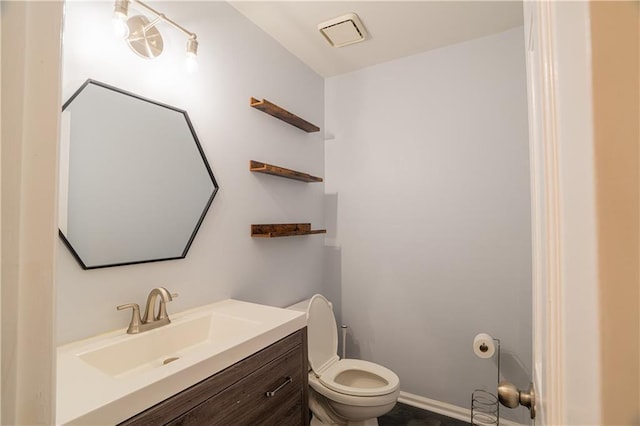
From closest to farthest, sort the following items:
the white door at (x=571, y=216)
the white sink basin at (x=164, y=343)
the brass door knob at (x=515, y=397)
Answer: the white door at (x=571, y=216)
the brass door knob at (x=515, y=397)
the white sink basin at (x=164, y=343)

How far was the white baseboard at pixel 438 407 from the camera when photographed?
2.06m

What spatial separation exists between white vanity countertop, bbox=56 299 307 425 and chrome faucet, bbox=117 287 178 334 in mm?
26

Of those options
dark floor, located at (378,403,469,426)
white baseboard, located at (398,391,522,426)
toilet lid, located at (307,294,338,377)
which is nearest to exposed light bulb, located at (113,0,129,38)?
toilet lid, located at (307,294,338,377)

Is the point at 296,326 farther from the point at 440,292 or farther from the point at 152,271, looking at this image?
the point at 440,292

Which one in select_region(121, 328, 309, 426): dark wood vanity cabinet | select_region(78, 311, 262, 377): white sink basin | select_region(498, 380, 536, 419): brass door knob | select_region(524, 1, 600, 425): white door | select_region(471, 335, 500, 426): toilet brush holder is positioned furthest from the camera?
select_region(471, 335, 500, 426): toilet brush holder

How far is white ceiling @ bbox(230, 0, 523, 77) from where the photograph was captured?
1783 mm

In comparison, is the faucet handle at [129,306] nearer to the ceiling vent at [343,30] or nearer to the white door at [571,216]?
the white door at [571,216]

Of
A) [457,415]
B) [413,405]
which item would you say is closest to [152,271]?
[413,405]

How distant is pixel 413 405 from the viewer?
221 cm

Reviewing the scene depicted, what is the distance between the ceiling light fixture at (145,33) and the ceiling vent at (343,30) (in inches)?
36.2

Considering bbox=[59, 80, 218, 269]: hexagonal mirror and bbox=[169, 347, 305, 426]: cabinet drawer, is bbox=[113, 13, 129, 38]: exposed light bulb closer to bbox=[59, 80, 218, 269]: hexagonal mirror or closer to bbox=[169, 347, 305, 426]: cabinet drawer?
bbox=[59, 80, 218, 269]: hexagonal mirror

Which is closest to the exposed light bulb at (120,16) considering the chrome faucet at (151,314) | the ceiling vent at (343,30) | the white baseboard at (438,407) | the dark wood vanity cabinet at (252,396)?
the chrome faucet at (151,314)

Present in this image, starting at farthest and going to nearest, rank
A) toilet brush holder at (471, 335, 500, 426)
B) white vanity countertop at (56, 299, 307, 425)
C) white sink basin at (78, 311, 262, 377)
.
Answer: toilet brush holder at (471, 335, 500, 426) → white sink basin at (78, 311, 262, 377) → white vanity countertop at (56, 299, 307, 425)

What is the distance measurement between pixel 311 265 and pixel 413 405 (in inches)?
Result: 49.4
